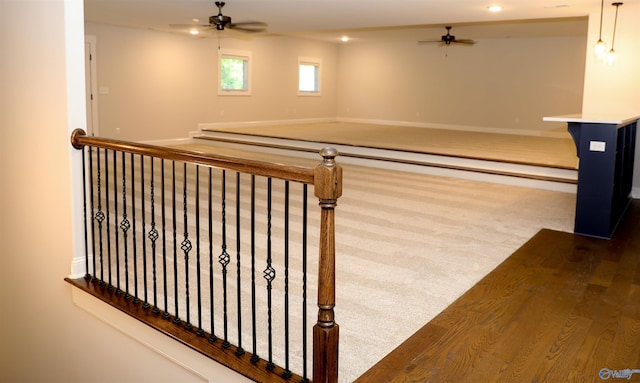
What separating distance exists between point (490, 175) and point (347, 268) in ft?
14.4

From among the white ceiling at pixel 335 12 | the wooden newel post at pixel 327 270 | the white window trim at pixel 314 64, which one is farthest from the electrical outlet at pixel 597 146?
the white window trim at pixel 314 64

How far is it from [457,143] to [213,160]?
810 cm

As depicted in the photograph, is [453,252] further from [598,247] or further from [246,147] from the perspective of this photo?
[246,147]

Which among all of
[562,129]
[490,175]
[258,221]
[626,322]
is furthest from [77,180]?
[562,129]

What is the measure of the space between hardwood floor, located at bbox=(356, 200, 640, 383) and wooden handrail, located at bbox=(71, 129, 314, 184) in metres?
0.96

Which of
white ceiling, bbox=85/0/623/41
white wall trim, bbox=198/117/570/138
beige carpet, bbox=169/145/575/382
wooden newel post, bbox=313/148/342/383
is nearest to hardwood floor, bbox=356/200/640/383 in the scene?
beige carpet, bbox=169/145/575/382

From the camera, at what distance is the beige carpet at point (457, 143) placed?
8.02 m

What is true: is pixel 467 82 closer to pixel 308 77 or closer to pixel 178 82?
pixel 308 77

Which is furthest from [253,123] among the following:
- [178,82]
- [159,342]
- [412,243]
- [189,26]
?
[159,342]

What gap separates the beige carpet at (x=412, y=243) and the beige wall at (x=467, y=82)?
6237 mm

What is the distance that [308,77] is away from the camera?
589 inches

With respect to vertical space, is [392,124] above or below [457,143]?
above

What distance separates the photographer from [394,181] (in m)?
7.44

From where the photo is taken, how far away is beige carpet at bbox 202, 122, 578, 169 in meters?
8.02
